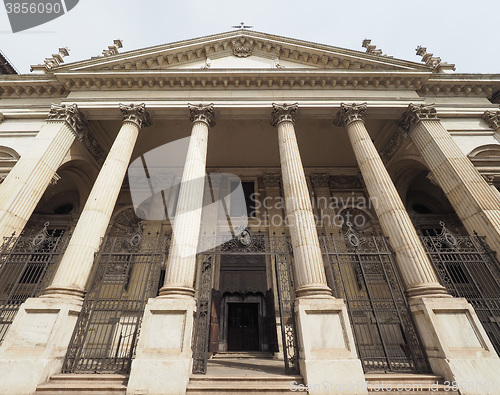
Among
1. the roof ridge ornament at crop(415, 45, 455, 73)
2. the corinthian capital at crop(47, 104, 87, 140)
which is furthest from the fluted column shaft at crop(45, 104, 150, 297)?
the roof ridge ornament at crop(415, 45, 455, 73)

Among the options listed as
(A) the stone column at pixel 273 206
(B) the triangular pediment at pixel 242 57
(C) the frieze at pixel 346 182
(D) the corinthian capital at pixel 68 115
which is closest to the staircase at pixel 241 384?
(A) the stone column at pixel 273 206

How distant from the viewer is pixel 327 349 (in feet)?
16.8

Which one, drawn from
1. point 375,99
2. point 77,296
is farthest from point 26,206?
point 375,99

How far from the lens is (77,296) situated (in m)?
6.15

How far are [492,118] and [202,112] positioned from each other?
41.7ft

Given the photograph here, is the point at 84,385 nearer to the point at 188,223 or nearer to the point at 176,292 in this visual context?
the point at 176,292

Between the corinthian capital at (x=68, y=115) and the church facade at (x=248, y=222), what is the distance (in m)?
0.09

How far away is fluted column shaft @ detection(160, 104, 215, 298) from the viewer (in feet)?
20.5

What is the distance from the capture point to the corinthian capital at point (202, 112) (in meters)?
9.85

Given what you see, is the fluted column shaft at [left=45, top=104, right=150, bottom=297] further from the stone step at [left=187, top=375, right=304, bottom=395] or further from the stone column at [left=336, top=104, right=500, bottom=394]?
the stone column at [left=336, top=104, right=500, bottom=394]

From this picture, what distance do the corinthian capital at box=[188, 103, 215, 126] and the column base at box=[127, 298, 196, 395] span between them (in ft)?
22.9

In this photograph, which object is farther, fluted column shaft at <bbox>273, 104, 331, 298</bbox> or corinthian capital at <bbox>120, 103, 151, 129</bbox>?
corinthian capital at <bbox>120, 103, 151, 129</bbox>

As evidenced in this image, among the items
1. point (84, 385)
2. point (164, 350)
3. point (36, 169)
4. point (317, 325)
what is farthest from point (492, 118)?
point (36, 169)

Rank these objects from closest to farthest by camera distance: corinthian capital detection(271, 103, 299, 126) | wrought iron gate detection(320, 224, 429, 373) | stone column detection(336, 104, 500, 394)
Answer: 1. stone column detection(336, 104, 500, 394)
2. wrought iron gate detection(320, 224, 429, 373)
3. corinthian capital detection(271, 103, 299, 126)
